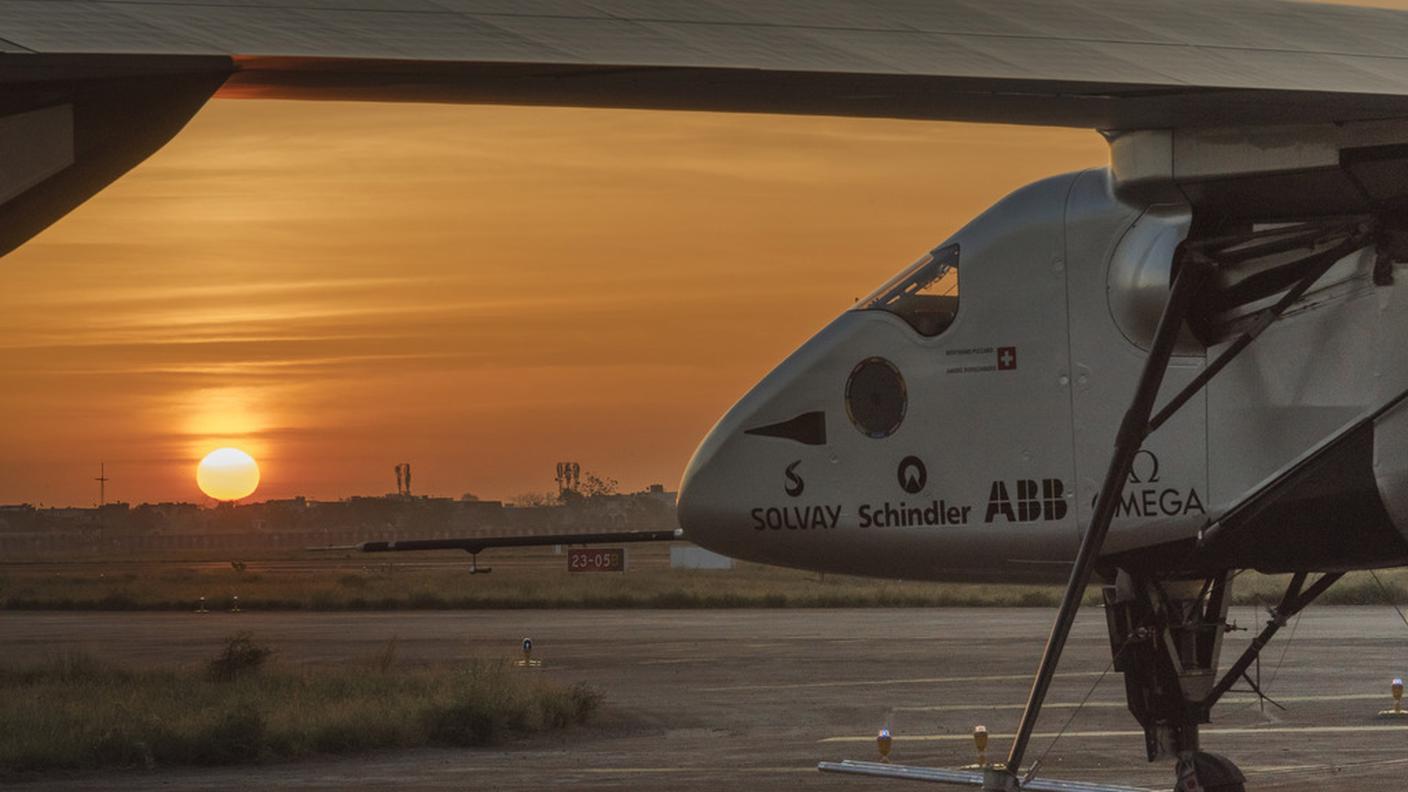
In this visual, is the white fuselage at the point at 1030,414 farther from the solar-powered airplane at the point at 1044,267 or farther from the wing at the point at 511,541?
the wing at the point at 511,541

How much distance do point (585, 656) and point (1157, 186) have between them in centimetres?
2973

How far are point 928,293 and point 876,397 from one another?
0.77 m

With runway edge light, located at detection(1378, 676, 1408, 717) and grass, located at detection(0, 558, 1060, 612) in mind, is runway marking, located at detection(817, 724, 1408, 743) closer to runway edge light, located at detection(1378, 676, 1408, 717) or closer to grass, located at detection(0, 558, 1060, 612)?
runway edge light, located at detection(1378, 676, 1408, 717)

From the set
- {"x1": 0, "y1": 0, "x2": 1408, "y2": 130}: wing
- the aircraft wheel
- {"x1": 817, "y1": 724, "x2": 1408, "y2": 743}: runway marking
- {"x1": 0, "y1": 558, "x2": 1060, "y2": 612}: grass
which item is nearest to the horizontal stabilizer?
the aircraft wheel

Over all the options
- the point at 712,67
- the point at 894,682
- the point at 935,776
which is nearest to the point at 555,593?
the point at 894,682

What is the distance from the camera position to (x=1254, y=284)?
33.5ft

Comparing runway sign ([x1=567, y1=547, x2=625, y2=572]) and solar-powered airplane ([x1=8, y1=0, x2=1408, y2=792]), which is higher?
solar-powered airplane ([x1=8, y1=0, x2=1408, y2=792])

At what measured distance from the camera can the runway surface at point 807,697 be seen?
19.9 metres

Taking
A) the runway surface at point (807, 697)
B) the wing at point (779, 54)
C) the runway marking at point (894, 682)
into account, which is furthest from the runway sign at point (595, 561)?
the wing at point (779, 54)

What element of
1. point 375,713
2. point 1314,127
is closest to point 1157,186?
point 1314,127

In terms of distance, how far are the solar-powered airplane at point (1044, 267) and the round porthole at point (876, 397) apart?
0.08ft

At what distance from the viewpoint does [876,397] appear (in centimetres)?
1295

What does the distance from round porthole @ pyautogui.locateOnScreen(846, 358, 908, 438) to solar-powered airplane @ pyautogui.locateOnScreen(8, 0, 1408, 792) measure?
2 centimetres

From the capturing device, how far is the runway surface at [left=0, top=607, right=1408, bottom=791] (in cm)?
1989
